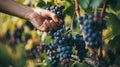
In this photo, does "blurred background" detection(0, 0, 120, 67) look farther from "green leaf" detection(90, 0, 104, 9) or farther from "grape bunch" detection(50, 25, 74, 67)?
"grape bunch" detection(50, 25, 74, 67)

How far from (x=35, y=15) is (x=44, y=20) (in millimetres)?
69

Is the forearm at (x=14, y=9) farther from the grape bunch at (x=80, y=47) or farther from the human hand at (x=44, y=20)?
the grape bunch at (x=80, y=47)

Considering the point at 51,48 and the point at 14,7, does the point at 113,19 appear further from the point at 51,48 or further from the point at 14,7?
the point at 14,7

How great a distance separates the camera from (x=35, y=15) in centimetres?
236

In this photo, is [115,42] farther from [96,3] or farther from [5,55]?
[5,55]

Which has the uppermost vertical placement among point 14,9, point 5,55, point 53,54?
point 14,9

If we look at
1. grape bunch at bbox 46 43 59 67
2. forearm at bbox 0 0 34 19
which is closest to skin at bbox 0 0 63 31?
forearm at bbox 0 0 34 19

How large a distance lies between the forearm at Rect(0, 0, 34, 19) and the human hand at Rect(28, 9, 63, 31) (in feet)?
0.21

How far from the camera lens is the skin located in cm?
221

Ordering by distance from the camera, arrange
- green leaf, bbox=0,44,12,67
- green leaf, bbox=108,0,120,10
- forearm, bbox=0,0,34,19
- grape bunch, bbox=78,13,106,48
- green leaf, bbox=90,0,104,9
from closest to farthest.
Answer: grape bunch, bbox=78,13,106,48 → green leaf, bbox=90,0,104,9 → green leaf, bbox=108,0,120,10 → forearm, bbox=0,0,34,19 → green leaf, bbox=0,44,12,67

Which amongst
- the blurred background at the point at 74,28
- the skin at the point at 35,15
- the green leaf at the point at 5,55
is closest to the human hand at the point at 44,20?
the skin at the point at 35,15

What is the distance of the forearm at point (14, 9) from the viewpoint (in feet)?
7.96

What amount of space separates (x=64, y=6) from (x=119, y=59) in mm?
478

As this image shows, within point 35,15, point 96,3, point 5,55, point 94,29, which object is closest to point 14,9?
point 35,15
